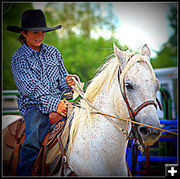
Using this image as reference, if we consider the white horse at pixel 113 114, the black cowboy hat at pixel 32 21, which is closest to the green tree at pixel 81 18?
the black cowboy hat at pixel 32 21

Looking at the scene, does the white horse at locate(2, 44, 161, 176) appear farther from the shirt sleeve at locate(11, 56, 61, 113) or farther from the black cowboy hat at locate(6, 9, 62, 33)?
the black cowboy hat at locate(6, 9, 62, 33)

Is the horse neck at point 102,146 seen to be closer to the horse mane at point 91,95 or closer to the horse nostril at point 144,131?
the horse mane at point 91,95

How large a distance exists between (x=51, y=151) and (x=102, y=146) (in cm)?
63

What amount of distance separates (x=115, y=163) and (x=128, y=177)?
0.25m

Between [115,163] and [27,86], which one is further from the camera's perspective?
[27,86]

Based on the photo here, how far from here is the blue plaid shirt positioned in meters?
2.20

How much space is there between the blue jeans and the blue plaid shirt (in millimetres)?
118

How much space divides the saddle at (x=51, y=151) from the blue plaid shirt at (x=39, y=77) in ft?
0.78

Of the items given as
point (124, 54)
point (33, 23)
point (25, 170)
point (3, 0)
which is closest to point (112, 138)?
point (124, 54)

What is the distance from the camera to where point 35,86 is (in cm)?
221

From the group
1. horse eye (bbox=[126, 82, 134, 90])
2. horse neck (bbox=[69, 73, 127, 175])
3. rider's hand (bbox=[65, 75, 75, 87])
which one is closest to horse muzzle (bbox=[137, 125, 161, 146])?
horse neck (bbox=[69, 73, 127, 175])

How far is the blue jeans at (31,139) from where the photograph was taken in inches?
82.6

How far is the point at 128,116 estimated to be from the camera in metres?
1.90

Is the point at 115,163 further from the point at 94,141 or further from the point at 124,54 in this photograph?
the point at 124,54
